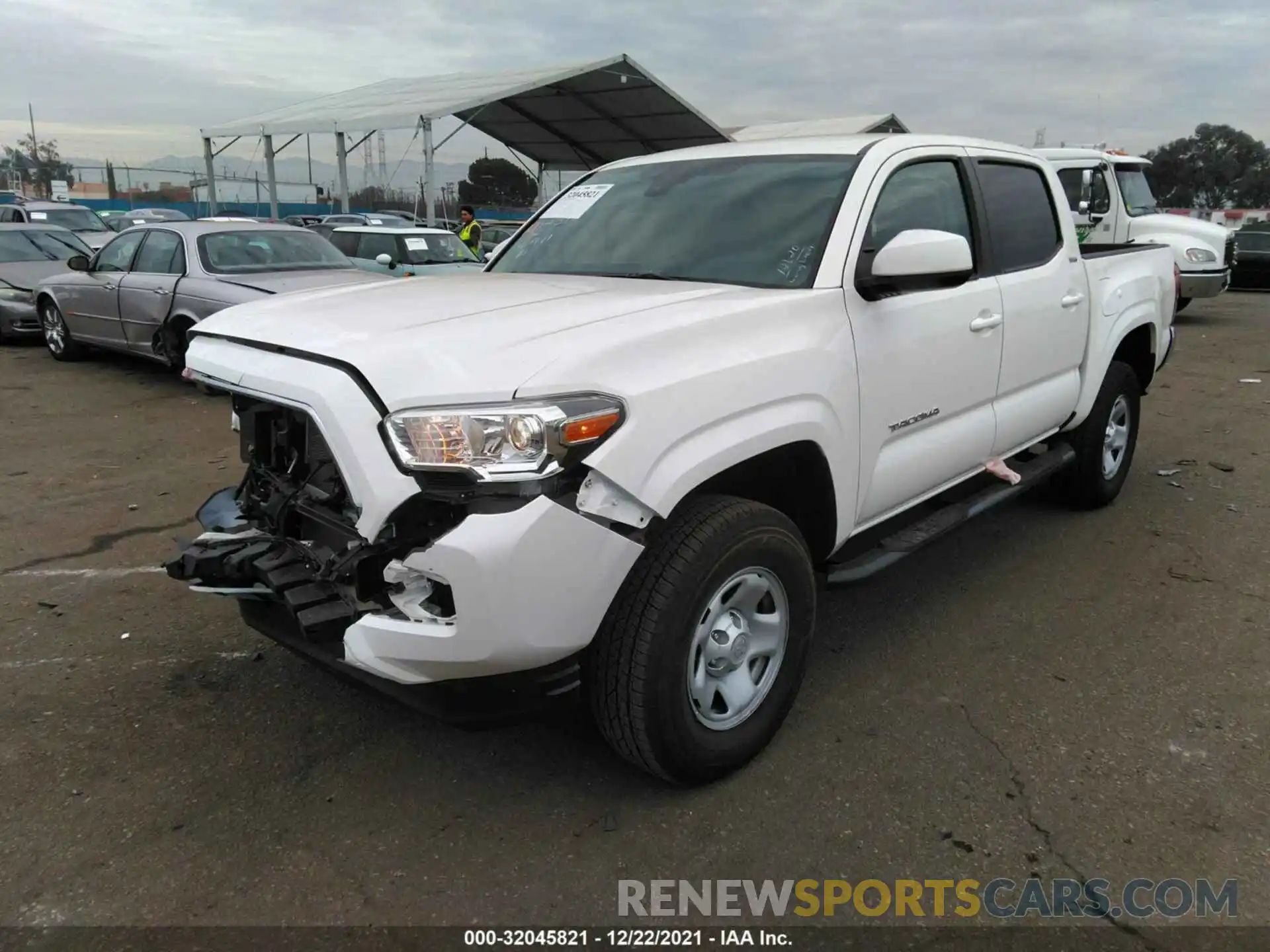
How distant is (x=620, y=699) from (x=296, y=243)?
7782 mm

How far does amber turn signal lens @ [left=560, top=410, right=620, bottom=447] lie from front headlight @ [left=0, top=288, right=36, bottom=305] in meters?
12.1

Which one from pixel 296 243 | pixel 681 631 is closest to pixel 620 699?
pixel 681 631

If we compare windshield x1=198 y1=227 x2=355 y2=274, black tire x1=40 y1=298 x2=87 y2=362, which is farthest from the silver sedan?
black tire x1=40 y1=298 x2=87 y2=362

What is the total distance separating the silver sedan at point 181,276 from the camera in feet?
26.5

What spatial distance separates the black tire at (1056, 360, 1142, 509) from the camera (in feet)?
16.4

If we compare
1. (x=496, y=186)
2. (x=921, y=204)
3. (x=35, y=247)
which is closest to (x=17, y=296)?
(x=35, y=247)

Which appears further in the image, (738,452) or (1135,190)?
(1135,190)

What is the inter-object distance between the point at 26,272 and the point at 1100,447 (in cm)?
1268

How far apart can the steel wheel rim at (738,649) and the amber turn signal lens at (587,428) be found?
0.62 metres

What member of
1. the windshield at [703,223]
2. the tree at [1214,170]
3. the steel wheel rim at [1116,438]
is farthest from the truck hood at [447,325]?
the tree at [1214,170]

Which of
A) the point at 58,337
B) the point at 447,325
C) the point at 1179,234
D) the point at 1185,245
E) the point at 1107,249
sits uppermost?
the point at 1179,234

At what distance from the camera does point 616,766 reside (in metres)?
2.97

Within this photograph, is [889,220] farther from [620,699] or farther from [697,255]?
[620,699]

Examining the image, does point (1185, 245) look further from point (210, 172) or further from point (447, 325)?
point (210, 172)
